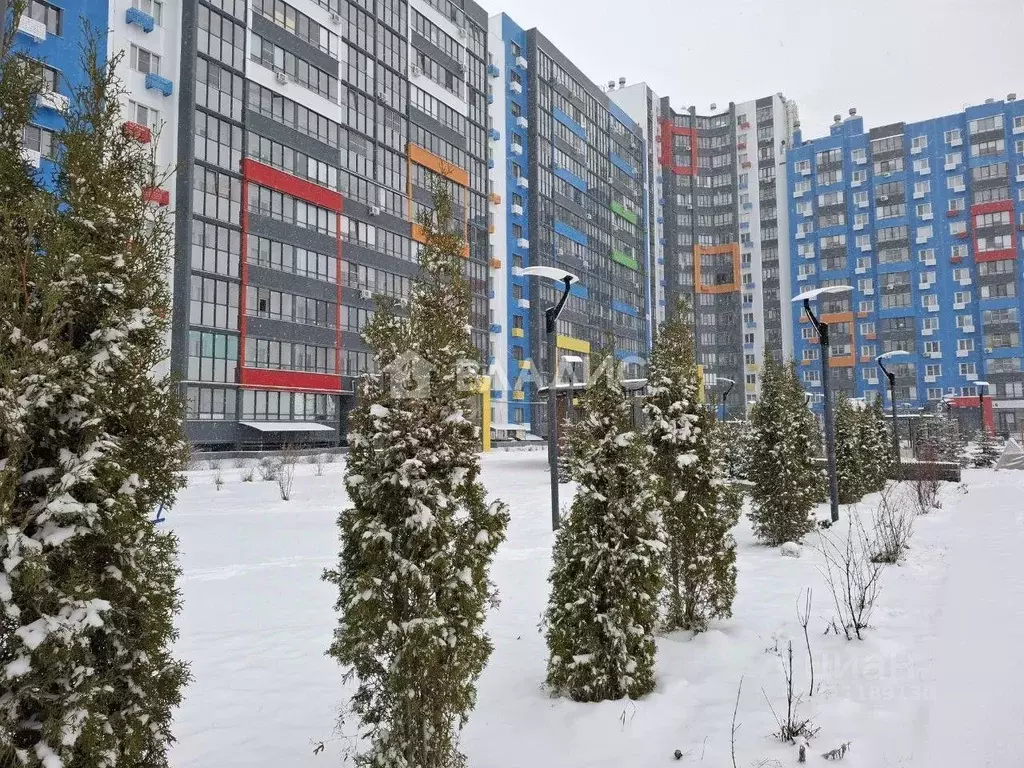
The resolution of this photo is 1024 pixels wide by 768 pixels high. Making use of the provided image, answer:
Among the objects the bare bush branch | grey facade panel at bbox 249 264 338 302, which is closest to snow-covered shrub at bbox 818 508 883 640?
the bare bush branch

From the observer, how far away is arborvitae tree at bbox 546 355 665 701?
5793 mm

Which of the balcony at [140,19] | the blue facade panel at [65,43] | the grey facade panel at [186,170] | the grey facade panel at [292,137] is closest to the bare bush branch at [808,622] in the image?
the blue facade panel at [65,43]

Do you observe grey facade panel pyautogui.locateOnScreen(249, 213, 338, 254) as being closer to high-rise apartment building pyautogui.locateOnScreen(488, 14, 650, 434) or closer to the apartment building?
the apartment building

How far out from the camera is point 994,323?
66.8 metres

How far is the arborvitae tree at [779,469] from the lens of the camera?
543 inches

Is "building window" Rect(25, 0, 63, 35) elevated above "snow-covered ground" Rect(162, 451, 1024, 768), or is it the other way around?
"building window" Rect(25, 0, 63, 35)

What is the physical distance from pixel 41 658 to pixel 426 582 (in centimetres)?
192

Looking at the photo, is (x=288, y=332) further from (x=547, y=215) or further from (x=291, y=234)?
(x=547, y=215)

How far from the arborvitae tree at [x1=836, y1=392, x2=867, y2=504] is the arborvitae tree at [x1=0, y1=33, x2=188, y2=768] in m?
19.3

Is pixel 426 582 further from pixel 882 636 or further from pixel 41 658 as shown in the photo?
pixel 882 636

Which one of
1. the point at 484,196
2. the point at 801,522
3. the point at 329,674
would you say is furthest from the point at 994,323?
the point at 329,674

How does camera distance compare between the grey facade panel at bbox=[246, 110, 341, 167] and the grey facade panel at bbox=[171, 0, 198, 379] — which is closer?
the grey facade panel at bbox=[171, 0, 198, 379]

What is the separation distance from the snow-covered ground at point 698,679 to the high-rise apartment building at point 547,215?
43.7m

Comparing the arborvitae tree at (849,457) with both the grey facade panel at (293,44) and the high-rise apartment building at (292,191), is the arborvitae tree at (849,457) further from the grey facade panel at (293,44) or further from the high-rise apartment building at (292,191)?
the grey facade panel at (293,44)
